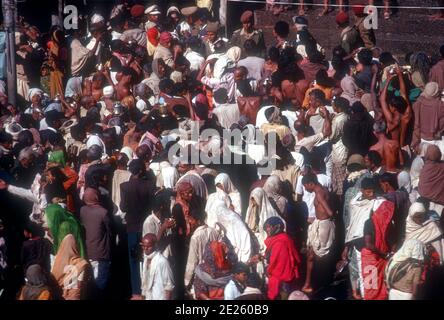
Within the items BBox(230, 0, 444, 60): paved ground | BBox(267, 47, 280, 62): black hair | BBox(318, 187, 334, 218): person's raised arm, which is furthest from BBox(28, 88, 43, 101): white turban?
BBox(318, 187, 334, 218): person's raised arm

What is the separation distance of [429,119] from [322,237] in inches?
121

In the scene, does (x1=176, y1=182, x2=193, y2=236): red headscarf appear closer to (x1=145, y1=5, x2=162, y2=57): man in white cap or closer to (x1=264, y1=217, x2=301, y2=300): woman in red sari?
(x1=264, y1=217, x2=301, y2=300): woman in red sari

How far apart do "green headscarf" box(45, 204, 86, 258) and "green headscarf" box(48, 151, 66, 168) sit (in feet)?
4.90

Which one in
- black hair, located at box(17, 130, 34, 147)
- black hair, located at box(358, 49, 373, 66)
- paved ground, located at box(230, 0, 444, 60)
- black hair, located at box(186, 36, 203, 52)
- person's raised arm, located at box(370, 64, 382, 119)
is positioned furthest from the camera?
paved ground, located at box(230, 0, 444, 60)

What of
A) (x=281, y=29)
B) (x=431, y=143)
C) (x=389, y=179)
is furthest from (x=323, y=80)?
(x=389, y=179)

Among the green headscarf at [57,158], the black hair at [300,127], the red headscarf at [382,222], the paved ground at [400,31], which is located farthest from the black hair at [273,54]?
the red headscarf at [382,222]

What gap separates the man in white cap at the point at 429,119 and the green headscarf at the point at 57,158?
4.75 metres

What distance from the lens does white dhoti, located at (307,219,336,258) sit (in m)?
14.7

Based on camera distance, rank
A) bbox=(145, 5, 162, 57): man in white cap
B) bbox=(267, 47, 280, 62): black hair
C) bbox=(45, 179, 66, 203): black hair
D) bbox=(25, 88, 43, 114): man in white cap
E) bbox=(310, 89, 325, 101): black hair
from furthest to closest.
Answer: bbox=(145, 5, 162, 57): man in white cap, bbox=(267, 47, 280, 62): black hair, bbox=(25, 88, 43, 114): man in white cap, bbox=(310, 89, 325, 101): black hair, bbox=(45, 179, 66, 203): black hair

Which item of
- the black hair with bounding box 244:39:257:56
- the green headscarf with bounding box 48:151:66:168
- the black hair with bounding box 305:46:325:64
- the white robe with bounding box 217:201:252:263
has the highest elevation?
the black hair with bounding box 244:39:257:56
